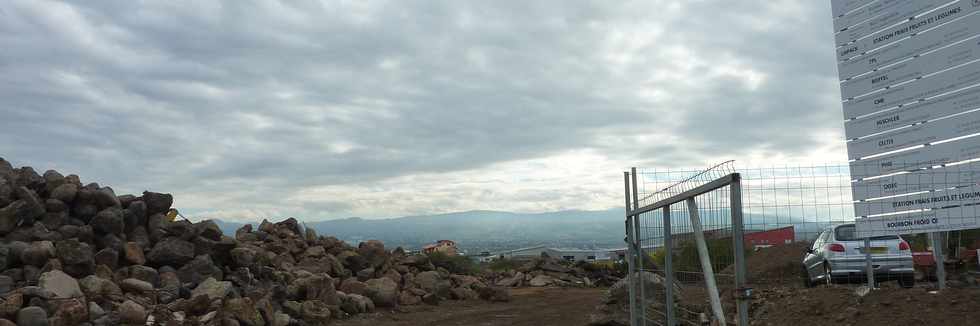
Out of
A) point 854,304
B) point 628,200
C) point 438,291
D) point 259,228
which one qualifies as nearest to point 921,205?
point 854,304

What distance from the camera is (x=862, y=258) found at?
12.0 meters

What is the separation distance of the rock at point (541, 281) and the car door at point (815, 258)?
12750 millimetres

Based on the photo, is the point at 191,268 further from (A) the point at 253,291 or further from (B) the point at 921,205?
(B) the point at 921,205

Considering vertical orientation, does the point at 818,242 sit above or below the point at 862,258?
above

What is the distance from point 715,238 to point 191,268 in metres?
11.1

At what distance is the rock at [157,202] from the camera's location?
1545 cm

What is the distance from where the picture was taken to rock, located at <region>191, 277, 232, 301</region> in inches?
492

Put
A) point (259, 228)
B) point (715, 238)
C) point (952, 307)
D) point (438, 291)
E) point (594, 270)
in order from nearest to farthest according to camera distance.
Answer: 1. point (715, 238)
2. point (952, 307)
3. point (438, 291)
4. point (259, 228)
5. point (594, 270)

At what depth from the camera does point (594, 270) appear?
29.6 m

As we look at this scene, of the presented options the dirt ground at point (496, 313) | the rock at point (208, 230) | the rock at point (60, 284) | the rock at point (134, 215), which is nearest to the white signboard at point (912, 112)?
the dirt ground at point (496, 313)

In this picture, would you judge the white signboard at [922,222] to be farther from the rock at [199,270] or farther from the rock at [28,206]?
the rock at [28,206]

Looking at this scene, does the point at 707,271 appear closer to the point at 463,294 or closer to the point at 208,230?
the point at 208,230

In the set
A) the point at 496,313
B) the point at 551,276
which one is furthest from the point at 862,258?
the point at 551,276

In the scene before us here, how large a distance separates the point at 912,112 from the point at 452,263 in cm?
1742
